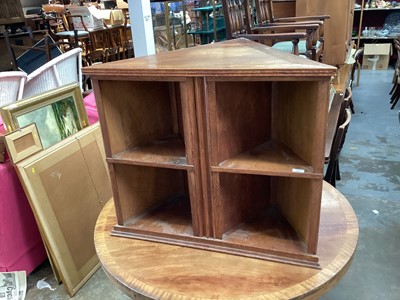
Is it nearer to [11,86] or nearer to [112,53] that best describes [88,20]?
[112,53]

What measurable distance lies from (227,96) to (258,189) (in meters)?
0.34

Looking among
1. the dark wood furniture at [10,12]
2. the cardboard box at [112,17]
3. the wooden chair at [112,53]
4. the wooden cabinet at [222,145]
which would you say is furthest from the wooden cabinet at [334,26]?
the dark wood furniture at [10,12]

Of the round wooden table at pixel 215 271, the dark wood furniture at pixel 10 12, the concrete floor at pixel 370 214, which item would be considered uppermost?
the dark wood furniture at pixel 10 12

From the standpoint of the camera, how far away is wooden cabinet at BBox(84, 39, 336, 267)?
2.64ft

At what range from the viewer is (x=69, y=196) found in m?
1.74

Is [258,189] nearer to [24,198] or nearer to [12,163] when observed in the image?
[12,163]

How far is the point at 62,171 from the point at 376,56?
6.57 m

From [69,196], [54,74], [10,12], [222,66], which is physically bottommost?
[69,196]

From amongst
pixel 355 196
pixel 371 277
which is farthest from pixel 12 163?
pixel 355 196

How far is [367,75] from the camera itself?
6367 mm

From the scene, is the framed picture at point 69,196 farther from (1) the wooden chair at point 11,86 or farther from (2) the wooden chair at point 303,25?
(2) the wooden chair at point 303,25

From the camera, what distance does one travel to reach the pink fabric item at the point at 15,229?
1651 millimetres

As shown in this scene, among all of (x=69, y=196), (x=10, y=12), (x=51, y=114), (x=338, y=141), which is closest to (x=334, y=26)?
(x=338, y=141)

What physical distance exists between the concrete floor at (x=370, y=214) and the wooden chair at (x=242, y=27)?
3.92 ft
